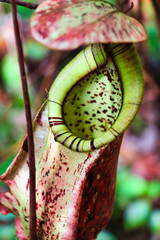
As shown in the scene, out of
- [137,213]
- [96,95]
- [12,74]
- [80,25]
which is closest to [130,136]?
[137,213]

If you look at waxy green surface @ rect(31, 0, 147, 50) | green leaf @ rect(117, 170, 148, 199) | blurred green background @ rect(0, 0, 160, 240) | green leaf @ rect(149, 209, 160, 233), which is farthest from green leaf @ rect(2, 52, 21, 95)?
waxy green surface @ rect(31, 0, 147, 50)

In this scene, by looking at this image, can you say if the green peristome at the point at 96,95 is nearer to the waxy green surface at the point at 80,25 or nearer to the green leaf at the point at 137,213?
the waxy green surface at the point at 80,25

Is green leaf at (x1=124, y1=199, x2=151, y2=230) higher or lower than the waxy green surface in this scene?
lower

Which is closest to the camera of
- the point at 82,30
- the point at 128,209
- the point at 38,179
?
the point at 82,30

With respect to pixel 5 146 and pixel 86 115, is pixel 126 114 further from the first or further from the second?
pixel 5 146

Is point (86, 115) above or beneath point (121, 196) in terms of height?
above

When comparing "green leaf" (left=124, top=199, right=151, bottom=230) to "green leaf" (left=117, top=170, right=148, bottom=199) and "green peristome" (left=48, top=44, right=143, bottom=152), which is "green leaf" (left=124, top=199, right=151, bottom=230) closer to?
"green leaf" (left=117, top=170, right=148, bottom=199)

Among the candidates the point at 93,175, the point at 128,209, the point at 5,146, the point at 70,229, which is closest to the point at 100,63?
the point at 93,175

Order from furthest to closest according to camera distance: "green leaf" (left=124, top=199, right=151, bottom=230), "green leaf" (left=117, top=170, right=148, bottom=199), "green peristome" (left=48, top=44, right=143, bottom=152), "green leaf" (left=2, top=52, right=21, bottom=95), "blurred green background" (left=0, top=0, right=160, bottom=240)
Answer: "green leaf" (left=2, top=52, right=21, bottom=95), "green leaf" (left=117, top=170, right=148, bottom=199), "green leaf" (left=124, top=199, right=151, bottom=230), "blurred green background" (left=0, top=0, right=160, bottom=240), "green peristome" (left=48, top=44, right=143, bottom=152)
